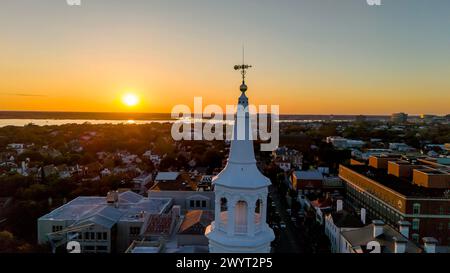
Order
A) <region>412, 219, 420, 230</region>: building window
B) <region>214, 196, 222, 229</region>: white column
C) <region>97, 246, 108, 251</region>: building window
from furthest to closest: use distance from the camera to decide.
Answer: <region>412, 219, 420, 230</region>: building window → <region>97, 246, 108, 251</region>: building window → <region>214, 196, 222, 229</region>: white column

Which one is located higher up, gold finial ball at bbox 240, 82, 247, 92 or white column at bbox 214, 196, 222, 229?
gold finial ball at bbox 240, 82, 247, 92

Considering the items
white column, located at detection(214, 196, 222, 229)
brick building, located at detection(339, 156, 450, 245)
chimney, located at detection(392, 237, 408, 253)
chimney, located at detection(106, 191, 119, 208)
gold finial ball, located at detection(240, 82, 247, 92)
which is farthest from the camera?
brick building, located at detection(339, 156, 450, 245)

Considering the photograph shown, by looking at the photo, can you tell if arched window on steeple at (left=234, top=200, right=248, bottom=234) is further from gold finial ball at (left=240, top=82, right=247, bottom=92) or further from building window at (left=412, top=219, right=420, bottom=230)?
building window at (left=412, top=219, right=420, bottom=230)

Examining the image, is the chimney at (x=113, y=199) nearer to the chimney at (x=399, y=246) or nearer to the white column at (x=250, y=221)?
the chimney at (x=399, y=246)

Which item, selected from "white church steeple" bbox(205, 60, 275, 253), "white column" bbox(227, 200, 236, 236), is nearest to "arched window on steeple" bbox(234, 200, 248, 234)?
"white church steeple" bbox(205, 60, 275, 253)

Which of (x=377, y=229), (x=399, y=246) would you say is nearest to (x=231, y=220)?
(x=399, y=246)

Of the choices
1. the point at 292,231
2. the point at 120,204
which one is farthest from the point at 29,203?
the point at 292,231

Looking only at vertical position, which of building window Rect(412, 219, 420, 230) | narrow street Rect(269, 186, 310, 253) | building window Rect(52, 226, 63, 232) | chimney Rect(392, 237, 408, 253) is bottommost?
narrow street Rect(269, 186, 310, 253)

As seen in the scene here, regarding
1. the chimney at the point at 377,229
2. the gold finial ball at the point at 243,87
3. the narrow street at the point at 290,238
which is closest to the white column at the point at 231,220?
the gold finial ball at the point at 243,87

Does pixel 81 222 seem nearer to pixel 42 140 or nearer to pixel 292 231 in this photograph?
pixel 292 231

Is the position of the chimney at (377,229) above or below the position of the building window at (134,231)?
above
